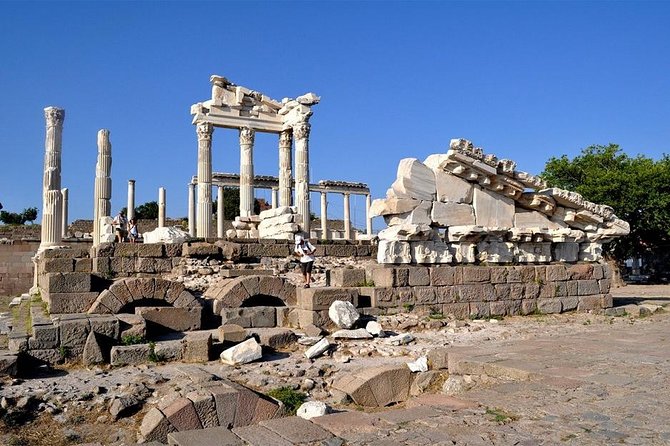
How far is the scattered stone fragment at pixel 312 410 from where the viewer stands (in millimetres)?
Answer: 6157

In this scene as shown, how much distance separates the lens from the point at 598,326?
1230cm

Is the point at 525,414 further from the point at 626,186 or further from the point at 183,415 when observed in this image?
the point at 626,186

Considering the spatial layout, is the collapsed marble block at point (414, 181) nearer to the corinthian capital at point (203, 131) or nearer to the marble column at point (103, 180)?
the marble column at point (103, 180)

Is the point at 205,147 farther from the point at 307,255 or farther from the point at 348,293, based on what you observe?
the point at 348,293

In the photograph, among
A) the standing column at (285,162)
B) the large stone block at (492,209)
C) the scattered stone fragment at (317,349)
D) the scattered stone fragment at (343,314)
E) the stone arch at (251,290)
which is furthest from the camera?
the standing column at (285,162)

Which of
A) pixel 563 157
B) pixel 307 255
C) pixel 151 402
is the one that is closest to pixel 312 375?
pixel 151 402

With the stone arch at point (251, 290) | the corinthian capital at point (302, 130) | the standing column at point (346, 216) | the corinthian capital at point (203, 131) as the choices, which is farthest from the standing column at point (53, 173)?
the standing column at point (346, 216)

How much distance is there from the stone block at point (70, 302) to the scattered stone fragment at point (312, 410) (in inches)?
259

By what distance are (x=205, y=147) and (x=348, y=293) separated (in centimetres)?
1599

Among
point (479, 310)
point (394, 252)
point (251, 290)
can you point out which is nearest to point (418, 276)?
point (394, 252)

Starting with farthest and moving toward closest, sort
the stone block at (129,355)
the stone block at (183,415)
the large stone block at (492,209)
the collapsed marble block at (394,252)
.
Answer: the large stone block at (492,209)
the collapsed marble block at (394,252)
the stone block at (129,355)
the stone block at (183,415)

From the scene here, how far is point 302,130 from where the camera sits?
26.3 meters

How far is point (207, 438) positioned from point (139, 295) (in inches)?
262

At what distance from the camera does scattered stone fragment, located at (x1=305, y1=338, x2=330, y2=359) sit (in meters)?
9.21
